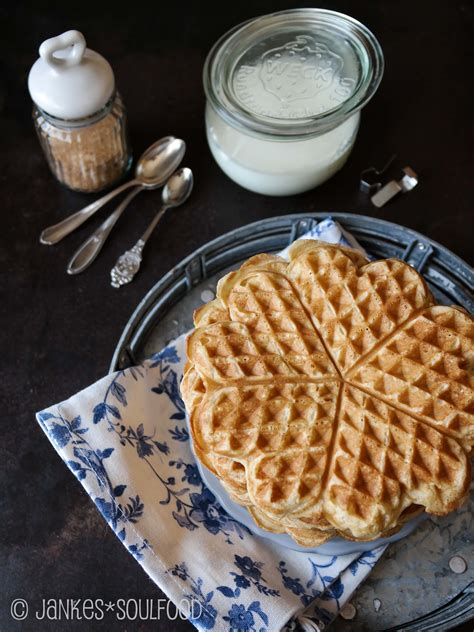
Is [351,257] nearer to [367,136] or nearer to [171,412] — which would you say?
[171,412]

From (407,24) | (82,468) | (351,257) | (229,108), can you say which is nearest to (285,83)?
(229,108)


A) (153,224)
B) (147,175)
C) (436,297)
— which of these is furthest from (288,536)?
(147,175)

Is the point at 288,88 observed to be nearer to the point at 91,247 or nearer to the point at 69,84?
the point at 69,84

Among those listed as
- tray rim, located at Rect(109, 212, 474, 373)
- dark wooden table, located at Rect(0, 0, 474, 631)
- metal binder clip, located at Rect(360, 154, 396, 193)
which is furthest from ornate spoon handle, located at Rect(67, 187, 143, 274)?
metal binder clip, located at Rect(360, 154, 396, 193)

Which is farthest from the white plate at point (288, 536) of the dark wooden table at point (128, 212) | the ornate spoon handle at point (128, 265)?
the ornate spoon handle at point (128, 265)

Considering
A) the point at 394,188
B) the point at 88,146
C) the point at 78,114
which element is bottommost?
the point at 394,188

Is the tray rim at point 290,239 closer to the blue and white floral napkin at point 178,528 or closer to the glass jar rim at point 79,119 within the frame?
the blue and white floral napkin at point 178,528

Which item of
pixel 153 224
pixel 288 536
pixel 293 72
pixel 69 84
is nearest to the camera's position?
pixel 288 536
